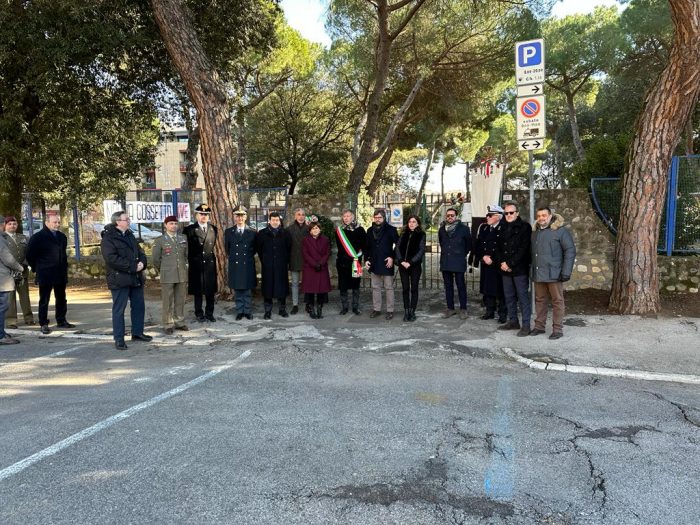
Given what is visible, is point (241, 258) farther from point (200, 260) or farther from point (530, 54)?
point (530, 54)

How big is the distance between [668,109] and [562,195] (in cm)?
265

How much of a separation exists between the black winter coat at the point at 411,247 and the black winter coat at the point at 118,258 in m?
4.05

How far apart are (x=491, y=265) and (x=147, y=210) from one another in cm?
889

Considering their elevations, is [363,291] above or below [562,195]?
below

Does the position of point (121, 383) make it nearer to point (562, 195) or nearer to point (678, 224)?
point (562, 195)

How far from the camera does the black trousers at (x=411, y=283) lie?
8.39 meters

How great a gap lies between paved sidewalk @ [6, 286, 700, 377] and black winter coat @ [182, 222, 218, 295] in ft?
2.06

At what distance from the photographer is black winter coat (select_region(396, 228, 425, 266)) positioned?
8367 millimetres

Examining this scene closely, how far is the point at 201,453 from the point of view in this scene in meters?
3.67

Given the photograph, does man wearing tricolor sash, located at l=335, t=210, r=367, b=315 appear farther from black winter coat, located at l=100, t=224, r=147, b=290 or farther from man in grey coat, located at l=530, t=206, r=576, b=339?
black winter coat, located at l=100, t=224, r=147, b=290

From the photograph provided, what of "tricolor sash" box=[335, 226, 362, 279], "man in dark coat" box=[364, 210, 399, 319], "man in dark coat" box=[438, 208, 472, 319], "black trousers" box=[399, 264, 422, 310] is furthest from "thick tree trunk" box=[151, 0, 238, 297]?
"man in dark coat" box=[438, 208, 472, 319]

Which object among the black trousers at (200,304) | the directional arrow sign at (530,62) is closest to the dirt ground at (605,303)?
the directional arrow sign at (530,62)

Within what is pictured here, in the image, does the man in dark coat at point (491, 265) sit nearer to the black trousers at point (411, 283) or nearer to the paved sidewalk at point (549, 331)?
the paved sidewalk at point (549, 331)

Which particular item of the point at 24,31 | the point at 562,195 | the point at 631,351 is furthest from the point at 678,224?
the point at 24,31
